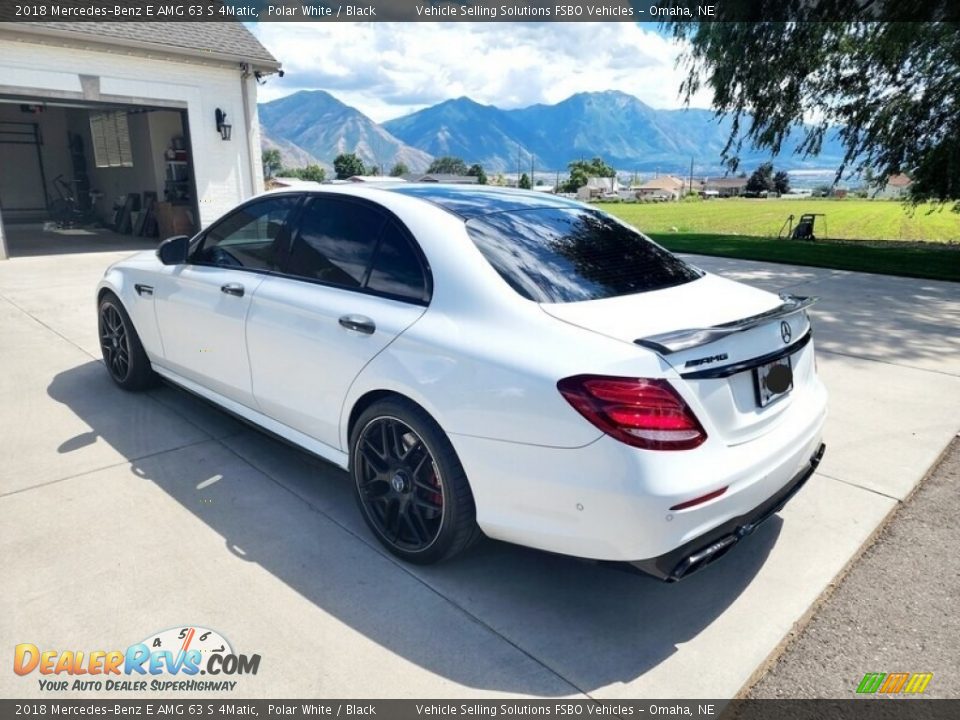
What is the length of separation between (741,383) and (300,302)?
79.5 inches

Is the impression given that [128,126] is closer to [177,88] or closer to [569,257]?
[177,88]

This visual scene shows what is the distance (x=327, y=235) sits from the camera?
10.4 ft

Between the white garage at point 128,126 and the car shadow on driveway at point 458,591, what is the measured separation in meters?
12.0

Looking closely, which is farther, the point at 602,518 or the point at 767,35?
the point at 767,35

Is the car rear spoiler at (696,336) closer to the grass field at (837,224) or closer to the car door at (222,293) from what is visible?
the car door at (222,293)

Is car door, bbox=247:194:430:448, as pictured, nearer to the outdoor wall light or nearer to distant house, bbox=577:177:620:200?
the outdoor wall light

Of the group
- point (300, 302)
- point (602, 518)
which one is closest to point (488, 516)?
point (602, 518)

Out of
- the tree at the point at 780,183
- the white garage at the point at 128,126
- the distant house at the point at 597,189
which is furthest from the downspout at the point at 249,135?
the tree at the point at 780,183

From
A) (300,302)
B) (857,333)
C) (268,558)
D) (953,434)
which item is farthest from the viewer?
(857,333)

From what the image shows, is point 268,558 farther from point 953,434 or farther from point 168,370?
point 953,434

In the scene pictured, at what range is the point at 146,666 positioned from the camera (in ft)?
7.13

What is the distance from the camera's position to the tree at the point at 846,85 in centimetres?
1269

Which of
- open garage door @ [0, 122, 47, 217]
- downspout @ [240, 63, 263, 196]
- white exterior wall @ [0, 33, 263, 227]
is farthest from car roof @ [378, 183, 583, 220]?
open garage door @ [0, 122, 47, 217]

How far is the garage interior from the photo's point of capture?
14750 millimetres
